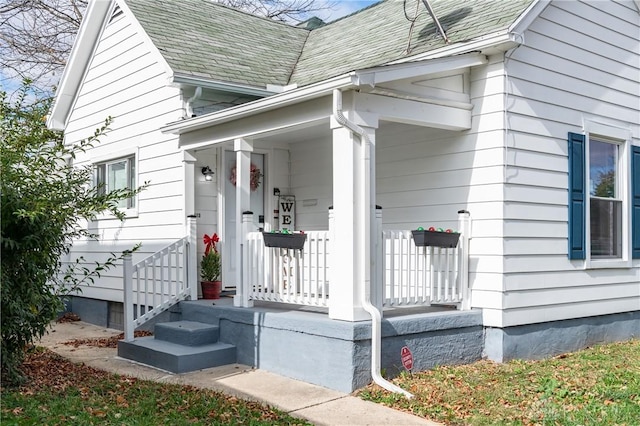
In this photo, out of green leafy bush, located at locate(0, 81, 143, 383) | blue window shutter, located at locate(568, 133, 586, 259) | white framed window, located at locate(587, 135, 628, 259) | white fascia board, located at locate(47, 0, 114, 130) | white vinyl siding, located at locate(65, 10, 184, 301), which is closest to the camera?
green leafy bush, located at locate(0, 81, 143, 383)

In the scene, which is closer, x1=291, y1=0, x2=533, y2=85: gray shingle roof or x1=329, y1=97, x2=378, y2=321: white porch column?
x1=329, y1=97, x2=378, y2=321: white porch column

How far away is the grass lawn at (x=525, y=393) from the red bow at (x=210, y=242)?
12.1ft

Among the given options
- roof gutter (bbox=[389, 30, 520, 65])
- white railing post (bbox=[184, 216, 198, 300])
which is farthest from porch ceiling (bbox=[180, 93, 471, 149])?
white railing post (bbox=[184, 216, 198, 300])

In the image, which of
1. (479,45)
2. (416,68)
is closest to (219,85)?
(416,68)

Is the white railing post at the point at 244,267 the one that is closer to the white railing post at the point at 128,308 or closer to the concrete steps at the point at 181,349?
the concrete steps at the point at 181,349

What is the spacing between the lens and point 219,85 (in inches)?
347

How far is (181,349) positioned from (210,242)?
2125mm

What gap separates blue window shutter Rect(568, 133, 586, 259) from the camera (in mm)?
7707

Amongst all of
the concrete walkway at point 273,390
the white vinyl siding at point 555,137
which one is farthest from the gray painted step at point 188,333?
the white vinyl siding at point 555,137

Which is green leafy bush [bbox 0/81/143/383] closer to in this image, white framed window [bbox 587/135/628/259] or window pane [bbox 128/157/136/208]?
window pane [bbox 128/157/136/208]

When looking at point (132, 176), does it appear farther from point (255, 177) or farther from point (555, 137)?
point (555, 137)

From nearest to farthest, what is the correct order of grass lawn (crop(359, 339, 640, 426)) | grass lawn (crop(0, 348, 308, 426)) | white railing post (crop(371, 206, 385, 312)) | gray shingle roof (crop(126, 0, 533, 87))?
grass lawn (crop(0, 348, 308, 426)), grass lawn (crop(359, 339, 640, 426)), white railing post (crop(371, 206, 385, 312)), gray shingle roof (crop(126, 0, 533, 87))

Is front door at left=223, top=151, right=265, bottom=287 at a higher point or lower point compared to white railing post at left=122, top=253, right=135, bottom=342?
higher

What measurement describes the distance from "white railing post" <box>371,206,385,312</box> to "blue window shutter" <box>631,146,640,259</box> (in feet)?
13.9
